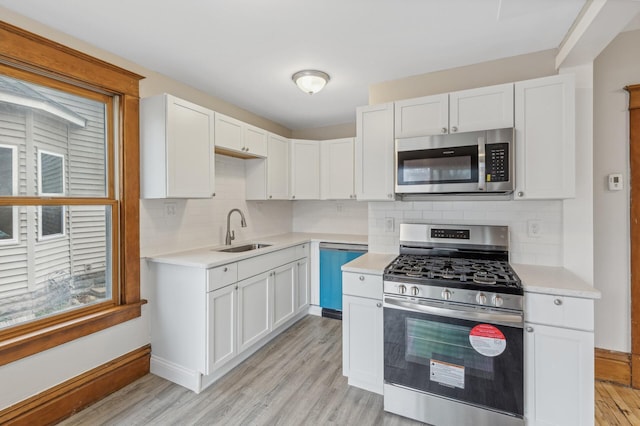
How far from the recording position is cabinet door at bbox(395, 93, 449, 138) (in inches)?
89.5

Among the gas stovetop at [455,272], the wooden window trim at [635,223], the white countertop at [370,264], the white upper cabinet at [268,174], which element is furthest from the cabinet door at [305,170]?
the wooden window trim at [635,223]

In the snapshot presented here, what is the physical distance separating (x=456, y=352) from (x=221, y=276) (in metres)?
1.73

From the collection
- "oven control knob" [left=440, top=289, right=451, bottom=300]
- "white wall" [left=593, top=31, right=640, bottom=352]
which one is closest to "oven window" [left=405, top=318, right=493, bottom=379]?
"oven control knob" [left=440, top=289, right=451, bottom=300]

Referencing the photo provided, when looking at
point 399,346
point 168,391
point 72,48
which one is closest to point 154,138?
point 72,48

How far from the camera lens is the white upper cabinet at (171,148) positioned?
7.67 ft

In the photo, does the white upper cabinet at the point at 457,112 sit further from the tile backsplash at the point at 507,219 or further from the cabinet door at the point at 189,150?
the cabinet door at the point at 189,150

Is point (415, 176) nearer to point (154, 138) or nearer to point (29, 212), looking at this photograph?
point (154, 138)

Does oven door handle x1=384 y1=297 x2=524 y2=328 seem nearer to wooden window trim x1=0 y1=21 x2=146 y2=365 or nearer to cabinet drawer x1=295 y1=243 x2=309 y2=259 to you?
cabinet drawer x1=295 y1=243 x2=309 y2=259

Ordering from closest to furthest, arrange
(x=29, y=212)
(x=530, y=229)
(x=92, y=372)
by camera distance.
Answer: (x=29, y=212), (x=92, y=372), (x=530, y=229)

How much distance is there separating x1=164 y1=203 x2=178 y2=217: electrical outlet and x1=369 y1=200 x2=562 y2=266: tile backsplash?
191cm

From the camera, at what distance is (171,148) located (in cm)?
235

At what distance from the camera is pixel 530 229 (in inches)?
90.0

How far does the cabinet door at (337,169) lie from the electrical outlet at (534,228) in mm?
1936

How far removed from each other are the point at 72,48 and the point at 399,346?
9.77 ft
